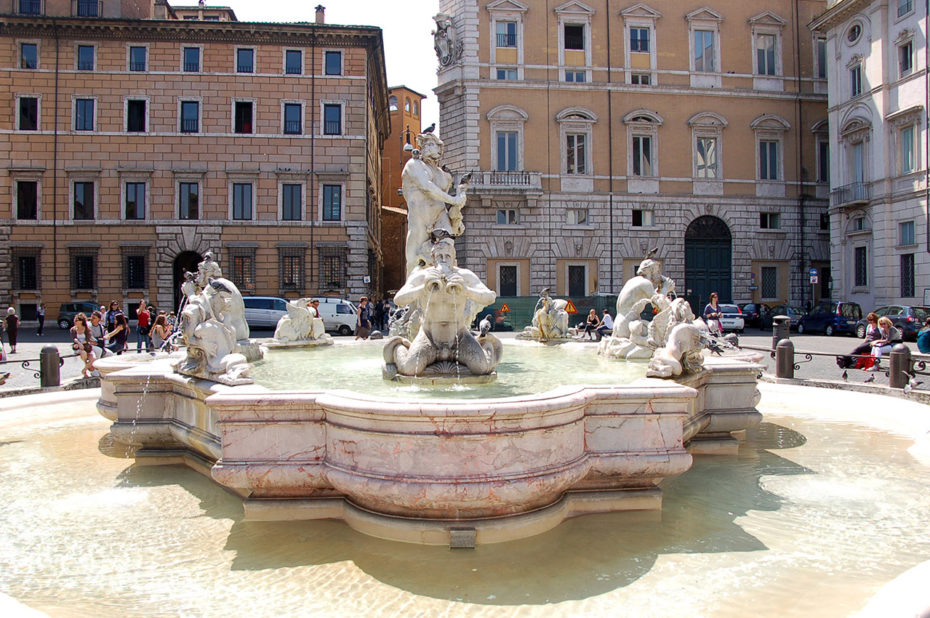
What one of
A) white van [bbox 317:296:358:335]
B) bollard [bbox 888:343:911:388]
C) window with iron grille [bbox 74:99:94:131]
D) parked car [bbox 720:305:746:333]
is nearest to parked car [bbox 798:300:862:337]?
parked car [bbox 720:305:746:333]

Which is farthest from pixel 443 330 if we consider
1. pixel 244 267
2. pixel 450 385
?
pixel 244 267

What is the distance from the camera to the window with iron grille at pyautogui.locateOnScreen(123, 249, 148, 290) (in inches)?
1254

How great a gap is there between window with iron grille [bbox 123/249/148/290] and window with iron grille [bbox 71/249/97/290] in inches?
55.1

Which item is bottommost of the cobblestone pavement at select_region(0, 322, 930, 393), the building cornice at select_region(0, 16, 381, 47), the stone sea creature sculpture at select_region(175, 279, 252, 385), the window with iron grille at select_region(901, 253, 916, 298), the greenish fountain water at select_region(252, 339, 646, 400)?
the cobblestone pavement at select_region(0, 322, 930, 393)

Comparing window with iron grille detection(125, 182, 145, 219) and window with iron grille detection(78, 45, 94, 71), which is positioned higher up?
window with iron grille detection(78, 45, 94, 71)

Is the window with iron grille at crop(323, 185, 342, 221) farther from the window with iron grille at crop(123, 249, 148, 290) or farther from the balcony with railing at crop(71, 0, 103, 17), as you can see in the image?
the balcony with railing at crop(71, 0, 103, 17)

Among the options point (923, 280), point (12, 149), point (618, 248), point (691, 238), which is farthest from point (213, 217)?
point (923, 280)

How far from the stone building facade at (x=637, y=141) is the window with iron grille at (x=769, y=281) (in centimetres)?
11

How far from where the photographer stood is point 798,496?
197 inches

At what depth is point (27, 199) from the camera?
104 ft

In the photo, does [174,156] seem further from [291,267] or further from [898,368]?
[898,368]

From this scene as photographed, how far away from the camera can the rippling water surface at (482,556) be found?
341 centimetres

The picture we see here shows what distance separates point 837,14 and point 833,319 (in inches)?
570

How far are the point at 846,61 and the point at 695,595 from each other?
1318 inches
